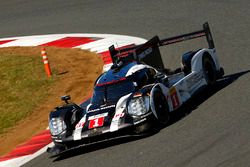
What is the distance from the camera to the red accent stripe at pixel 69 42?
22.4 meters

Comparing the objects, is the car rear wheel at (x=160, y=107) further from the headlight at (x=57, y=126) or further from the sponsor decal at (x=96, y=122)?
the headlight at (x=57, y=126)

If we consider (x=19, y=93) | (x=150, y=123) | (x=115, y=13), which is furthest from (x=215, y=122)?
(x=115, y=13)

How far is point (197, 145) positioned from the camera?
1161cm

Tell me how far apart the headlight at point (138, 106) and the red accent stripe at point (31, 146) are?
2.23 metres

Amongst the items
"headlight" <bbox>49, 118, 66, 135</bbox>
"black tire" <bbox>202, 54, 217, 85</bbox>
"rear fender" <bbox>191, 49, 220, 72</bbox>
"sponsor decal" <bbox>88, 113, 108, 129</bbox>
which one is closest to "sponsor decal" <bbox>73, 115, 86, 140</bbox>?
"sponsor decal" <bbox>88, 113, 108, 129</bbox>

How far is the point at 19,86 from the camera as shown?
764 inches

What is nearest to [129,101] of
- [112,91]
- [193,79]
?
[112,91]

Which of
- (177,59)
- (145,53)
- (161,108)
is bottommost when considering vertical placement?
(161,108)

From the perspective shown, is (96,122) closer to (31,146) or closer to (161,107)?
(161,107)

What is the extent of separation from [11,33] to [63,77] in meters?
6.22

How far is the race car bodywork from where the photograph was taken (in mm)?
12977

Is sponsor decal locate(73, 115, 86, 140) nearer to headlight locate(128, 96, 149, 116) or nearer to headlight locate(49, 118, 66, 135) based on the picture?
headlight locate(49, 118, 66, 135)

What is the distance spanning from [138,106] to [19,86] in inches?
277

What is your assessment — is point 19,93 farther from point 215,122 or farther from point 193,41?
point 215,122
